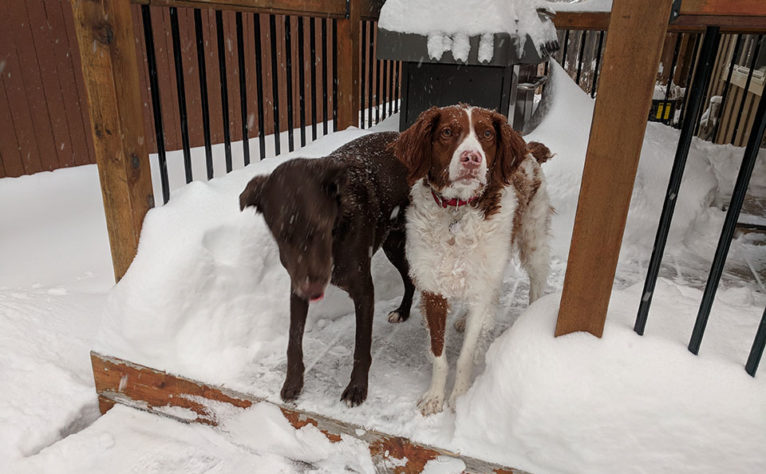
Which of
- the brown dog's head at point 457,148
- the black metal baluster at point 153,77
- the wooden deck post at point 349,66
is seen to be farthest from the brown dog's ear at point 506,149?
the wooden deck post at point 349,66

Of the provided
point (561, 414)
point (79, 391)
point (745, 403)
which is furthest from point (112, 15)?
point (745, 403)

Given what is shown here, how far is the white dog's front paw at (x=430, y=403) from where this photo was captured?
→ 2.18 metres

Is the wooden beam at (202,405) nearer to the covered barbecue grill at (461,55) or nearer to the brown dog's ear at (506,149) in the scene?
the brown dog's ear at (506,149)

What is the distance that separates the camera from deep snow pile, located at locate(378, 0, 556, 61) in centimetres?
342

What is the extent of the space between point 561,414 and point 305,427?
1148mm

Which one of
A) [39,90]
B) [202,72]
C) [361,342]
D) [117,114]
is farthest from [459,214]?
[39,90]

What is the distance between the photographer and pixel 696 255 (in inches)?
143

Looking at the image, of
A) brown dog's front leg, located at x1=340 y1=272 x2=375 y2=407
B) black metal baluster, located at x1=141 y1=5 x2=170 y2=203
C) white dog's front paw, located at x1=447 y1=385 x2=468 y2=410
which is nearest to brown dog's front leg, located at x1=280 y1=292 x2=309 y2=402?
brown dog's front leg, located at x1=340 y1=272 x2=375 y2=407

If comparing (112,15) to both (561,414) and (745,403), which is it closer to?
(561,414)

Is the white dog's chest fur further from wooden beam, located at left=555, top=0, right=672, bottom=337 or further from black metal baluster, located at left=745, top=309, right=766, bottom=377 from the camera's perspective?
black metal baluster, located at left=745, top=309, right=766, bottom=377

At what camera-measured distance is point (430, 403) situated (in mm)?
2193

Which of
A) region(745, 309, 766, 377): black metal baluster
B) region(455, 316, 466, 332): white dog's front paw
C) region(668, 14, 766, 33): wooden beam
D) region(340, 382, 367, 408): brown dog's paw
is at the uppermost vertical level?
region(668, 14, 766, 33): wooden beam

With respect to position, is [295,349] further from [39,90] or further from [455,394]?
[39,90]

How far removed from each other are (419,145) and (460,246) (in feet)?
1.57
